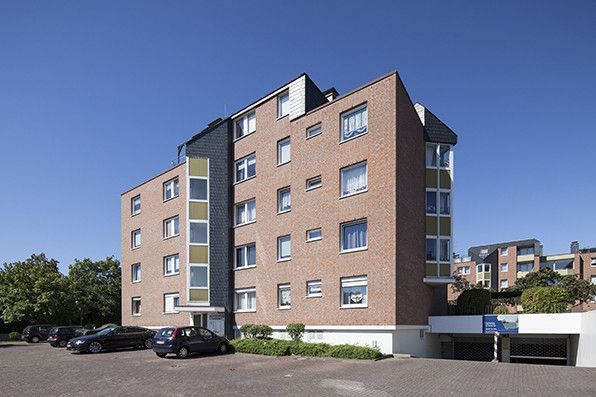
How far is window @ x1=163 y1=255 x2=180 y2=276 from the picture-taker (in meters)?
32.6

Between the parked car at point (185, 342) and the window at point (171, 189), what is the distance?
12943 millimetres

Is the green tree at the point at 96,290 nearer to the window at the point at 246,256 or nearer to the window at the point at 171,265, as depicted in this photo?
the window at the point at 171,265

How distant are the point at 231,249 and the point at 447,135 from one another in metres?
14.5

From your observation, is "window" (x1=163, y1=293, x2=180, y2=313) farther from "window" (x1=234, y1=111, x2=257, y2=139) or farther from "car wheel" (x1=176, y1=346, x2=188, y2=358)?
"window" (x1=234, y1=111, x2=257, y2=139)

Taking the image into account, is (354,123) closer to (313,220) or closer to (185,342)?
(313,220)

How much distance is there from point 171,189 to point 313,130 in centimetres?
1308

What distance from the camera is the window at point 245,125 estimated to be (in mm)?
29955

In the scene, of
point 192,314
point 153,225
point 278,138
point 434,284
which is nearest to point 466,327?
point 434,284

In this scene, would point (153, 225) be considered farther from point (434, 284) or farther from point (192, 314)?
point (434, 284)

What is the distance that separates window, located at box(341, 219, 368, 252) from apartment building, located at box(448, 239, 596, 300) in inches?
2330

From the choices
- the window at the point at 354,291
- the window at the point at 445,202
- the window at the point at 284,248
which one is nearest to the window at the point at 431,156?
the window at the point at 445,202

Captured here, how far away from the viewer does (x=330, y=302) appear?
23.2m

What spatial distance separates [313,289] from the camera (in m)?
24.4

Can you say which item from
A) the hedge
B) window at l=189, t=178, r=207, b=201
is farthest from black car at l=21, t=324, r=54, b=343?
the hedge
